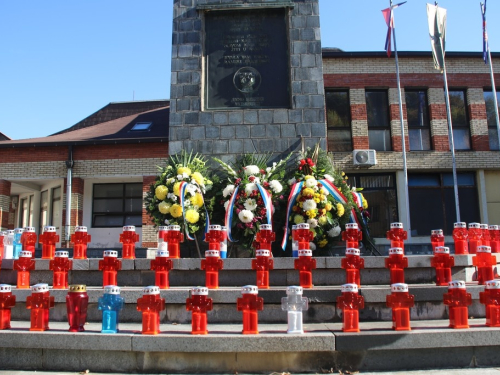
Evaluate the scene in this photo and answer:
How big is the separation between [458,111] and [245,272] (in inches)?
605

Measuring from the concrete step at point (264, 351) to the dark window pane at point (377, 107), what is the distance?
1475cm

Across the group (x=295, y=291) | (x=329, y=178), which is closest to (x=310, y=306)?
(x=295, y=291)

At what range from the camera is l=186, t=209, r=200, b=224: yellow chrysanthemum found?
717cm

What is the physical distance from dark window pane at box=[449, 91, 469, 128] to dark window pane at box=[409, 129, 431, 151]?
116 cm

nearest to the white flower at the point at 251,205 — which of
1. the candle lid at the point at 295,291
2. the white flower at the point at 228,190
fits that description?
the white flower at the point at 228,190

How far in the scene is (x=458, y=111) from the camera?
18328mm

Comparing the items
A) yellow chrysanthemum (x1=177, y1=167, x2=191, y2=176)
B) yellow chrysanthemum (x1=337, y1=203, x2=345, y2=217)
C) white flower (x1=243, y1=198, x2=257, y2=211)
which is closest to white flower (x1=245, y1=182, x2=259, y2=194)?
white flower (x1=243, y1=198, x2=257, y2=211)

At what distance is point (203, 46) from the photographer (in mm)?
8789

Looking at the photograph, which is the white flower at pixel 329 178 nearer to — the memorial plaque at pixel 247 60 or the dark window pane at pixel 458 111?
the memorial plaque at pixel 247 60

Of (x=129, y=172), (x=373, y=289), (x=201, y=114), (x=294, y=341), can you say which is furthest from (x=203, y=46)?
(x=129, y=172)

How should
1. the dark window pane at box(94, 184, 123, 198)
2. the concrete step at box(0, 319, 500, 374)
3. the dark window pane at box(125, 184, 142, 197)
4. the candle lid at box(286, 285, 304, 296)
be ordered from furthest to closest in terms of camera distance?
1. the dark window pane at box(94, 184, 123, 198)
2. the dark window pane at box(125, 184, 142, 197)
3. the candle lid at box(286, 285, 304, 296)
4. the concrete step at box(0, 319, 500, 374)

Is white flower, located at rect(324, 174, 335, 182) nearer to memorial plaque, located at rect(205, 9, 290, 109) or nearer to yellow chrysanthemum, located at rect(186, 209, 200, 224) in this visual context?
memorial plaque, located at rect(205, 9, 290, 109)

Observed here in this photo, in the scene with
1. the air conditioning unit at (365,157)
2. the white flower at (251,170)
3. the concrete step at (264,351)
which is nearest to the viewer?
the concrete step at (264,351)

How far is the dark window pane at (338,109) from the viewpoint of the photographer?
717 inches
